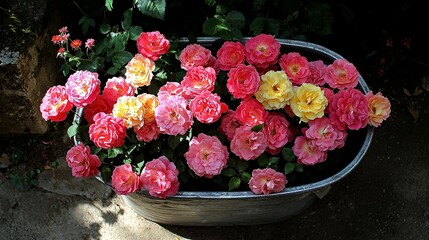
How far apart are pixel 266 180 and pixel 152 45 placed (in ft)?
1.85

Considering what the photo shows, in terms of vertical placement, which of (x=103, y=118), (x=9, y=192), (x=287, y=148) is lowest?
(x=9, y=192)

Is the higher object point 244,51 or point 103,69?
point 244,51

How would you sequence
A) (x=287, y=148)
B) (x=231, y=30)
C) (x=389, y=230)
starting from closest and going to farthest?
(x=287, y=148) < (x=231, y=30) < (x=389, y=230)

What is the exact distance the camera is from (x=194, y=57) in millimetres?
1762

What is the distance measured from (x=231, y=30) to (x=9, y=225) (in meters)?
1.31

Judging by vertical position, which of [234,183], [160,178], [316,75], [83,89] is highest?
[83,89]

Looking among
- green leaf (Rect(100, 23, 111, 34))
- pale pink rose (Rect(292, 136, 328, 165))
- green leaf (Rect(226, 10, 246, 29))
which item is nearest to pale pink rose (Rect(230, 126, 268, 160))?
pale pink rose (Rect(292, 136, 328, 165))

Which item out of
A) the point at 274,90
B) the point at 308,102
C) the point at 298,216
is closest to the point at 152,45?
the point at 274,90

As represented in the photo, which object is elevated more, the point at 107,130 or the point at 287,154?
the point at 107,130

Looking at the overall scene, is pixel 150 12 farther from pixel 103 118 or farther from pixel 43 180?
pixel 43 180

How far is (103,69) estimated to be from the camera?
77.8 inches

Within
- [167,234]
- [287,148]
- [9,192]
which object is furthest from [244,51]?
[9,192]

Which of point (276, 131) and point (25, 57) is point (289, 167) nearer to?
point (276, 131)

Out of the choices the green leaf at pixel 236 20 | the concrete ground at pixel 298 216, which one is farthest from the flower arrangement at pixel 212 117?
the concrete ground at pixel 298 216
